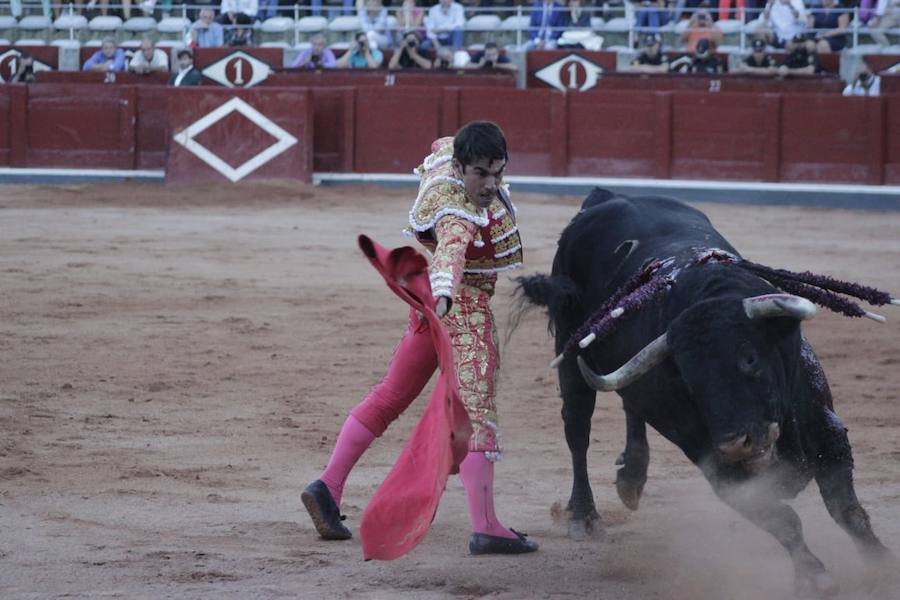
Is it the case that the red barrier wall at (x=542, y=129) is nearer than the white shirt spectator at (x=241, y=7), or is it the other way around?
the red barrier wall at (x=542, y=129)

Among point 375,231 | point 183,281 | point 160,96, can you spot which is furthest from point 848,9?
A: point 183,281

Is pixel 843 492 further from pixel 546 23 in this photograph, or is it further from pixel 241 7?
pixel 241 7

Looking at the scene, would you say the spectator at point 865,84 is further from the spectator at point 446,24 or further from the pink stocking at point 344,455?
the pink stocking at point 344,455

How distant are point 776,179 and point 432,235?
9.55m

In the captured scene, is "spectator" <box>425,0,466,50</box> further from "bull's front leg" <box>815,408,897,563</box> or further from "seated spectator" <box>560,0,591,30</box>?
"bull's front leg" <box>815,408,897,563</box>

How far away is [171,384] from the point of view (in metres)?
5.48

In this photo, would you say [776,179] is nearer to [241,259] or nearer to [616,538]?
[241,259]

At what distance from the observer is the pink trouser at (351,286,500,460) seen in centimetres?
345

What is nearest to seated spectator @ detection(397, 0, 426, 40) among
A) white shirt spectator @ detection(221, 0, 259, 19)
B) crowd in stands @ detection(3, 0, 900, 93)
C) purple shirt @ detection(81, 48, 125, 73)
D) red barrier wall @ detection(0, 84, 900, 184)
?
crowd in stands @ detection(3, 0, 900, 93)

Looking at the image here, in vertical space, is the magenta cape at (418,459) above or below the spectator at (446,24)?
below

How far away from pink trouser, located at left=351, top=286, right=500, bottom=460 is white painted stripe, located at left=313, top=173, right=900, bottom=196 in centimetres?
924

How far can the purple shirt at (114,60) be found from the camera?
14695mm

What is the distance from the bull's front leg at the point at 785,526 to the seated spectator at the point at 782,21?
34.3 feet

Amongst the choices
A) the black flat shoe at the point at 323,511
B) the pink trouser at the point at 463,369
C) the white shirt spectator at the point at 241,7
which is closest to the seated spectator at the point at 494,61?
the white shirt spectator at the point at 241,7
